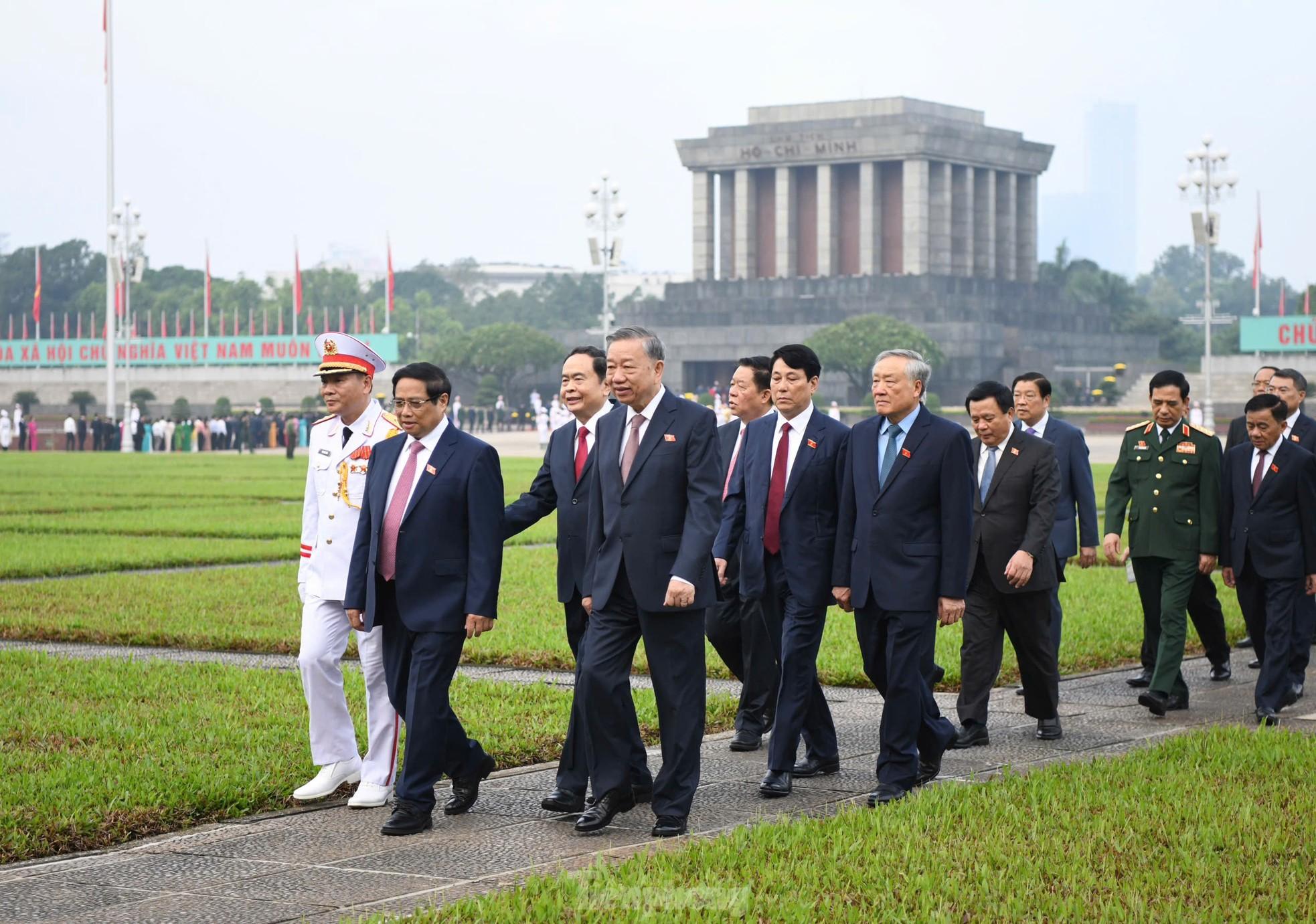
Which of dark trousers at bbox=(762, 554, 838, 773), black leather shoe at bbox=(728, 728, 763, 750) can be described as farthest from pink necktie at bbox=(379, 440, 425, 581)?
black leather shoe at bbox=(728, 728, 763, 750)

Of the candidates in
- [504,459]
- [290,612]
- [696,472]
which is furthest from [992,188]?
[696,472]

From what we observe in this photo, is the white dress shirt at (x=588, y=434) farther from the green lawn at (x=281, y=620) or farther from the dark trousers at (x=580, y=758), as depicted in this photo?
the green lawn at (x=281, y=620)

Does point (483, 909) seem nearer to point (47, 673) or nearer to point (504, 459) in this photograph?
point (47, 673)

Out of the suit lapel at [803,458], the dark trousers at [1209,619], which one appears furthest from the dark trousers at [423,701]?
the dark trousers at [1209,619]

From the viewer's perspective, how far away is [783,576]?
7785 mm

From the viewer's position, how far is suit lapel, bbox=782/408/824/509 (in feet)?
25.2

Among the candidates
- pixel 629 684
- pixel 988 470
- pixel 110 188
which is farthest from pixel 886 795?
pixel 110 188

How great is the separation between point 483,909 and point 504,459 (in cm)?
3707

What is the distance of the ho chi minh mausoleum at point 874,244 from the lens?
267 feet

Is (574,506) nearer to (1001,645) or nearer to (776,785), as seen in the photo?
(776,785)

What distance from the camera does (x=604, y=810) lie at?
21.7 feet

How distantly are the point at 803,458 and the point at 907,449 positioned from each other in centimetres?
55

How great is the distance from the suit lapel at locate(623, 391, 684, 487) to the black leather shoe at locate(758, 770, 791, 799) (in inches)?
54.9

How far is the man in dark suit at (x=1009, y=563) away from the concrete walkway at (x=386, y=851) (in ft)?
0.95
